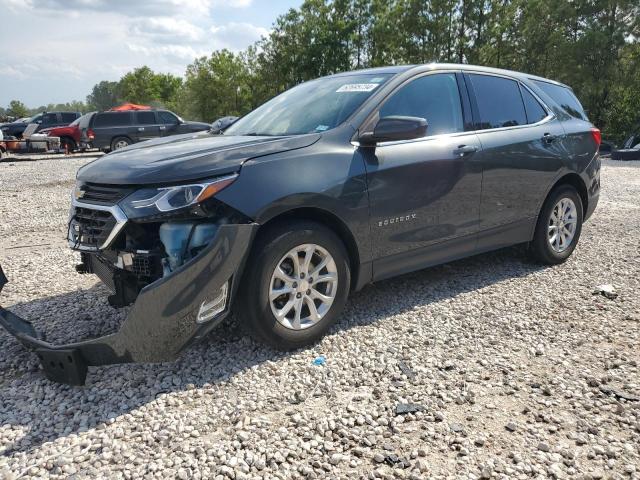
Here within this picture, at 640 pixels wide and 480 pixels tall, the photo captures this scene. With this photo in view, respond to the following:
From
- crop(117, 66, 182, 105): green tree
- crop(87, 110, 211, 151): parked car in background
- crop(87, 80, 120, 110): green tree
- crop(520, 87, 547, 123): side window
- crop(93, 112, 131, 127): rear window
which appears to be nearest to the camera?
crop(520, 87, 547, 123): side window

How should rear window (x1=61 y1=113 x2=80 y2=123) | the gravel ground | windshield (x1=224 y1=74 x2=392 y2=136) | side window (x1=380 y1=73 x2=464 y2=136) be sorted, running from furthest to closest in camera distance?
rear window (x1=61 y1=113 x2=80 y2=123)
side window (x1=380 y1=73 x2=464 y2=136)
windshield (x1=224 y1=74 x2=392 y2=136)
the gravel ground

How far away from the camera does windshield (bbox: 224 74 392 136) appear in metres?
3.87

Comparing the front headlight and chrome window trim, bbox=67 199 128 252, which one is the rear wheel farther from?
the front headlight

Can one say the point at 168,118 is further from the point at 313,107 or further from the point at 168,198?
the point at 168,198

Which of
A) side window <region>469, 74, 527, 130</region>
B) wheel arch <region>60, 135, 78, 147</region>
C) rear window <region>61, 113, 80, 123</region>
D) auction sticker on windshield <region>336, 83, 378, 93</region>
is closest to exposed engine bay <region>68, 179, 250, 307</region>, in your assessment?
auction sticker on windshield <region>336, 83, 378, 93</region>

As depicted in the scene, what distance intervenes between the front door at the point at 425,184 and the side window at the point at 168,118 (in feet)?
61.5

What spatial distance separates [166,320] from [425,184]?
2.15 metres

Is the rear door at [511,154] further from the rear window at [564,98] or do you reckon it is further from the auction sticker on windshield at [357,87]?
the auction sticker on windshield at [357,87]

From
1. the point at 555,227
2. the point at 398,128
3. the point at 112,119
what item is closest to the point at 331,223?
the point at 398,128

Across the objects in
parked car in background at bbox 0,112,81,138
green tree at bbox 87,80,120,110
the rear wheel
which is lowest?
the rear wheel

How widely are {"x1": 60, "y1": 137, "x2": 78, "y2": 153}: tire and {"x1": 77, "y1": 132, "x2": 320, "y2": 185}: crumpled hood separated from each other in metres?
21.3

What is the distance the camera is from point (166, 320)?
286 centimetres

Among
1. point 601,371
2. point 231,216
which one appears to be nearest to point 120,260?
point 231,216

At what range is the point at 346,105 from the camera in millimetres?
3904
